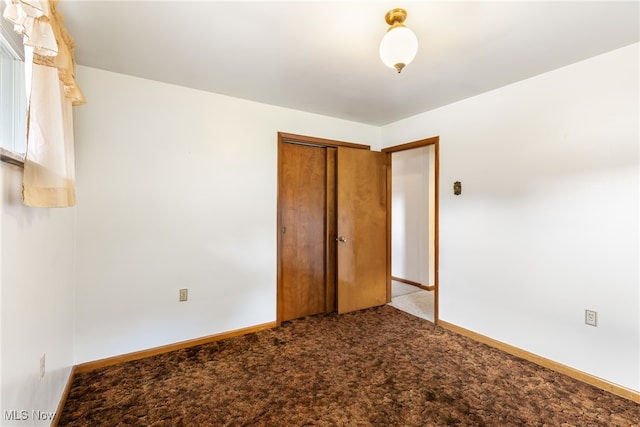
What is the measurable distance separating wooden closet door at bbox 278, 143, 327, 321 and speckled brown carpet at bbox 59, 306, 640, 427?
646mm

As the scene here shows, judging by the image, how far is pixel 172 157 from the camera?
2.60m

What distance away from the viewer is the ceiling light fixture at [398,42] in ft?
5.01

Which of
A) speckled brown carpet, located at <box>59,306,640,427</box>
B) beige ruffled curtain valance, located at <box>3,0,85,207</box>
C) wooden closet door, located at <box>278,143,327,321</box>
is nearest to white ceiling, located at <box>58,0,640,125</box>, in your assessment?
beige ruffled curtain valance, located at <box>3,0,85,207</box>

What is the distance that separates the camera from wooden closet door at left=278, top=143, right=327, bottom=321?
3.31 meters

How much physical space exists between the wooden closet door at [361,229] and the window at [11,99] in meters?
2.65

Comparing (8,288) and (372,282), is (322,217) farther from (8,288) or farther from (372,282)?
(8,288)

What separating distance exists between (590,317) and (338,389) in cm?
191

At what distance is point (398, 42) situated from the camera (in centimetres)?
153

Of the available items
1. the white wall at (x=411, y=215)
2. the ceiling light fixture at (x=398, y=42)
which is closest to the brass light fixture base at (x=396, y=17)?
the ceiling light fixture at (x=398, y=42)

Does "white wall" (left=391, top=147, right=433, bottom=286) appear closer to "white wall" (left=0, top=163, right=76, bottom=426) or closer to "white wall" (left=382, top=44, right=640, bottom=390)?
"white wall" (left=382, top=44, right=640, bottom=390)

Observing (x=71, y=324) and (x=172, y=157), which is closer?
(x=71, y=324)

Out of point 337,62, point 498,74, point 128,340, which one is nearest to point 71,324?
point 128,340

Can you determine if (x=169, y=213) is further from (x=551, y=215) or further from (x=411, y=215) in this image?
(x=411, y=215)

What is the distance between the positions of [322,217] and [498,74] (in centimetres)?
218
